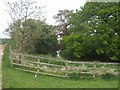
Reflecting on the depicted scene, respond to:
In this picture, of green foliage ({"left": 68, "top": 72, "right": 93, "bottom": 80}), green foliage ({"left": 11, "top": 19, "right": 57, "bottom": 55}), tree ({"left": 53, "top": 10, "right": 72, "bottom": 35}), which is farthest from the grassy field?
tree ({"left": 53, "top": 10, "right": 72, "bottom": 35})

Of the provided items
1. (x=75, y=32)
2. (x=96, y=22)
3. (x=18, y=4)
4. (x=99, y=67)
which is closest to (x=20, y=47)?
(x=18, y=4)

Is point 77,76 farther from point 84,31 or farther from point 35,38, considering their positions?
point 35,38

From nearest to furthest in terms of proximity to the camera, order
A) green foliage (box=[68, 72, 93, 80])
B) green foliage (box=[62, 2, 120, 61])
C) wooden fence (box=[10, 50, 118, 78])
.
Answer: green foliage (box=[68, 72, 93, 80]) → wooden fence (box=[10, 50, 118, 78]) → green foliage (box=[62, 2, 120, 61])

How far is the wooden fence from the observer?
6301 mm

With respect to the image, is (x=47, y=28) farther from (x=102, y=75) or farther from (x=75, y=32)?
(x=102, y=75)

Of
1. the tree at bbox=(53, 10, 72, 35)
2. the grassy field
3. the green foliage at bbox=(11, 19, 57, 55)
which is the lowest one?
the grassy field

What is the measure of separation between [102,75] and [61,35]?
4214 mm

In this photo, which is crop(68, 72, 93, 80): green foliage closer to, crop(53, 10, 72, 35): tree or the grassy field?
the grassy field

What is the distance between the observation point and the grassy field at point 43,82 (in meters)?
5.26

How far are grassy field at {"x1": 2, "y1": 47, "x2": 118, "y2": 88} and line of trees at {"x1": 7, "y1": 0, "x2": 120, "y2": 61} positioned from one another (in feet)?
6.93

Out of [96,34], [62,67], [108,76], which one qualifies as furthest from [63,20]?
[108,76]

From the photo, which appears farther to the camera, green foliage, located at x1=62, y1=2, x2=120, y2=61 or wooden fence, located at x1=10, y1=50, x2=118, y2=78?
green foliage, located at x1=62, y1=2, x2=120, y2=61

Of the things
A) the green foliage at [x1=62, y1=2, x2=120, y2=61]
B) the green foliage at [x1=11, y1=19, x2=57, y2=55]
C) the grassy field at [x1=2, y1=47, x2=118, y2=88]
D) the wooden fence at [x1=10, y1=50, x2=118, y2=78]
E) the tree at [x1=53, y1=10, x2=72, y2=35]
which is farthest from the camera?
the tree at [x1=53, y1=10, x2=72, y2=35]

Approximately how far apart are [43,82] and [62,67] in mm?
896
